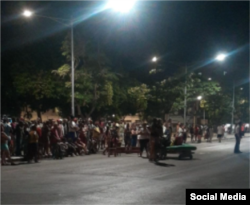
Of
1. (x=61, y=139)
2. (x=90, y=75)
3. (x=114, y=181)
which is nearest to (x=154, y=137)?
(x=61, y=139)

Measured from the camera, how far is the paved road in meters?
10.5

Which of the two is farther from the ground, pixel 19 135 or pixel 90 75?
pixel 90 75

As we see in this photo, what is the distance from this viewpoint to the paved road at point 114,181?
1047 centimetres

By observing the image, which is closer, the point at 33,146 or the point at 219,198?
the point at 219,198

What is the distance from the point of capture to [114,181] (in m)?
13.2

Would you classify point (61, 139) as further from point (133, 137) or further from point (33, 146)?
point (133, 137)

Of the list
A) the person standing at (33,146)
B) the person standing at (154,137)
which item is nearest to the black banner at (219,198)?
the person standing at (154,137)

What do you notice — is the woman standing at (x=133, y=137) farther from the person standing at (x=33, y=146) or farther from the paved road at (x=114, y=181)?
the person standing at (x=33, y=146)

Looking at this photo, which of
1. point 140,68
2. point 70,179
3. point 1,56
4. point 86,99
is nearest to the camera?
point 70,179

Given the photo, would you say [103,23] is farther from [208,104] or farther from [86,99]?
[208,104]

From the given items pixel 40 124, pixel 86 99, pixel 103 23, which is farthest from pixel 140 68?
pixel 40 124

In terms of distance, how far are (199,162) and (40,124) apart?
28.6 ft

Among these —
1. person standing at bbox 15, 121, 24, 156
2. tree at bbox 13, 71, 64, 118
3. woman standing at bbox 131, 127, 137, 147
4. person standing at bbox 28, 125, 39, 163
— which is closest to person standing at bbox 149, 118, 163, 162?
person standing at bbox 28, 125, 39, 163

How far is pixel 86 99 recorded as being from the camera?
1281 inches
